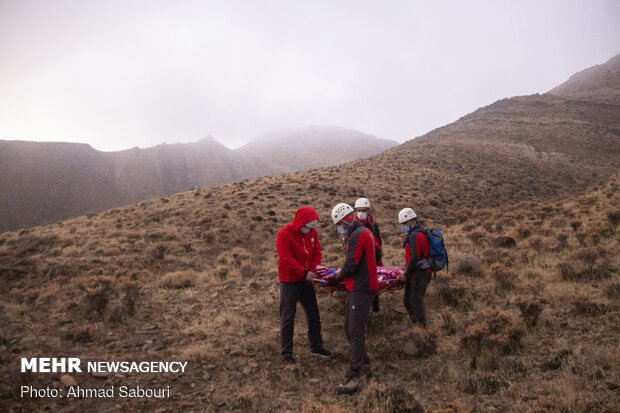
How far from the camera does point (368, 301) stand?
4.95 m

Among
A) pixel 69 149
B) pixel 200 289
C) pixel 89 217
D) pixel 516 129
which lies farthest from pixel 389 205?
pixel 69 149

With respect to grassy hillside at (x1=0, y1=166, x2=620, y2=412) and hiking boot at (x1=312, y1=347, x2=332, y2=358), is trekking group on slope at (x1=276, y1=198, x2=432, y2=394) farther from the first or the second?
grassy hillside at (x1=0, y1=166, x2=620, y2=412)

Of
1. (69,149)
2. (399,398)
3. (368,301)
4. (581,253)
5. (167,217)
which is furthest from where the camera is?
(69,149)

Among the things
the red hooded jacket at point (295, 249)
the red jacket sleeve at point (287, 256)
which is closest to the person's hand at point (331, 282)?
the red hooded jacket at point (295, 249)

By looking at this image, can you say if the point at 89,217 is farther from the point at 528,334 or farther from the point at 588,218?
the point at 588,218

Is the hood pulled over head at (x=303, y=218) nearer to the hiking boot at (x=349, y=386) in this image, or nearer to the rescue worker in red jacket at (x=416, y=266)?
the rescue worker in red jacket at (x=416, y=266)

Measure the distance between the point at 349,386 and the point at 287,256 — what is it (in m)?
2.12

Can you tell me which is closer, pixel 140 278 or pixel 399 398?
pixel 399 398

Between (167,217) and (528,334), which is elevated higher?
(167,217)

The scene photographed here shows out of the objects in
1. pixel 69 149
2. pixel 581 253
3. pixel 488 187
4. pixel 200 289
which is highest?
pixel 69 149

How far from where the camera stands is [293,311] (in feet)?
19.1

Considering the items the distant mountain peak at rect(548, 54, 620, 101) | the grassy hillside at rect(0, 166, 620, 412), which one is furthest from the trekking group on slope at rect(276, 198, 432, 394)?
the distant mountain peak at rect(548, 54, 620, 101)

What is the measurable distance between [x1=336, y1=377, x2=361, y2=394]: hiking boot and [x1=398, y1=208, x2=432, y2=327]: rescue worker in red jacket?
6.89 ft

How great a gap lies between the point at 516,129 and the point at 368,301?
5907 cm
